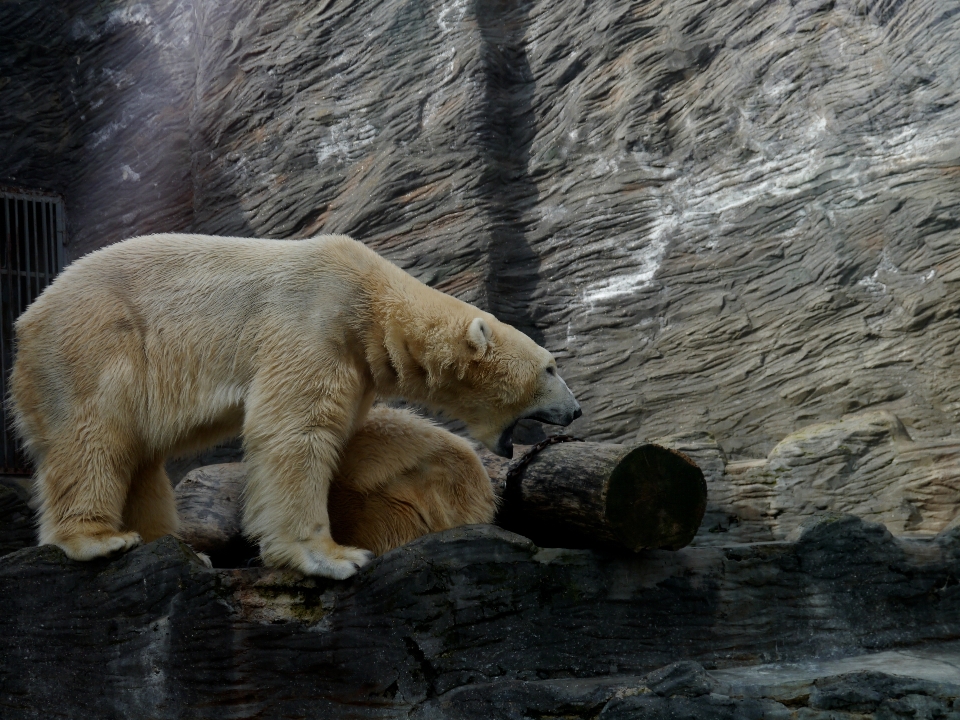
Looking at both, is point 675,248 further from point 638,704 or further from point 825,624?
point 638,704

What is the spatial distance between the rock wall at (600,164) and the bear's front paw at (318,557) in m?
3.52

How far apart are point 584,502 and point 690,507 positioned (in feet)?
1.45

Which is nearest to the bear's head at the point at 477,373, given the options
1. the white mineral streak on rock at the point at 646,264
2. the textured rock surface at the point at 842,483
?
the textured rock surface at the point at 842,483

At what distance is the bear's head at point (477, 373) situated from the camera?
408cm

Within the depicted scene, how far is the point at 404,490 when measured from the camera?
4004 millimetres

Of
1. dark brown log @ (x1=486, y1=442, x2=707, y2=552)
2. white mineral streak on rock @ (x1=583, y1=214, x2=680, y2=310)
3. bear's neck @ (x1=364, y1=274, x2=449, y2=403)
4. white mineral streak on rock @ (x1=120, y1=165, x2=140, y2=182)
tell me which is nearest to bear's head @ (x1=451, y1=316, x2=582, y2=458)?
bear's neck @ (x1=364, y1=274, x2=449, y2=403)

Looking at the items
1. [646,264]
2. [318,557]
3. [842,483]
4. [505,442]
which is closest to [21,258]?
[646,264]

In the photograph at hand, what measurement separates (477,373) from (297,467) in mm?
1035

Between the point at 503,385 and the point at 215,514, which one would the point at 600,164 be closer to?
the point at 503,385

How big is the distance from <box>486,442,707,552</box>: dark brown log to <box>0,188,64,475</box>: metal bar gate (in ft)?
22.1

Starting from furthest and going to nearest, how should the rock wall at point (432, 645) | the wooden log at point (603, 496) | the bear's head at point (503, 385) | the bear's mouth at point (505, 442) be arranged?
the bear's mouth at point (505, 442) < the bear's head at point (503, 385) < the wooden log at point (603, 496) < the rock wall at point (432, 645)

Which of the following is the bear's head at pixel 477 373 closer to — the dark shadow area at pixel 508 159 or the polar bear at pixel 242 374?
the polar bear at pixel 242 374

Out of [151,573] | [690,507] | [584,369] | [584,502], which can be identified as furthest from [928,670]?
[584,369]

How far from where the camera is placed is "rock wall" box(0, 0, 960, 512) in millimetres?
6004
